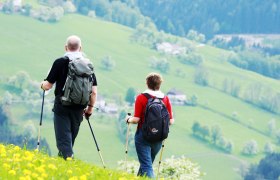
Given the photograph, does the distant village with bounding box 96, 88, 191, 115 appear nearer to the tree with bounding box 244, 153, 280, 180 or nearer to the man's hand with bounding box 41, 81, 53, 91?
the tree with bounding box 244, 153, 280, 180

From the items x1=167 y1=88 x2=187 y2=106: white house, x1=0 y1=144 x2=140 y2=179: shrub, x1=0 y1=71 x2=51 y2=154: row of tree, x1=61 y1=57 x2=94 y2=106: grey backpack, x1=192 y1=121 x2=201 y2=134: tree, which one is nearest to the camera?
x1=0 y1=144 x2=140 y2=179: shrub

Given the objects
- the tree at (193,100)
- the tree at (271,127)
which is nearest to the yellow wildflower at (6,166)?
the tree at (271,127)

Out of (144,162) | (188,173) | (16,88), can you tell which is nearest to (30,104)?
(16,88)

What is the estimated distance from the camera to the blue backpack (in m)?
11.1

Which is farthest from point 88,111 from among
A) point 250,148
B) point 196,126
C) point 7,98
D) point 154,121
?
point 7,98

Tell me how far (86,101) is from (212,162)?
14002 centimetres

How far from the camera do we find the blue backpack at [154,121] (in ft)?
36.6

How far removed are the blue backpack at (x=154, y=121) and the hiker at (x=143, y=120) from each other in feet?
0.29

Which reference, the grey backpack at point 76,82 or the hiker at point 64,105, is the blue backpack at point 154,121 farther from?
the grey backpack at point 76,82

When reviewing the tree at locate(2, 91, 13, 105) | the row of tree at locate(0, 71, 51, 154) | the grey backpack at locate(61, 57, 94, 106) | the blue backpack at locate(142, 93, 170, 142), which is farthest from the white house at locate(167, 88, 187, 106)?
the grey backpack at locate(61, 57, 94, 106)

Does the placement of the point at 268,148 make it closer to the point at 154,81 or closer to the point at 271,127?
the point at 271,127

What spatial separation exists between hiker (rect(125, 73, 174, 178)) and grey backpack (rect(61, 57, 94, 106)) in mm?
1007

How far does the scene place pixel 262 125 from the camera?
18475 cm

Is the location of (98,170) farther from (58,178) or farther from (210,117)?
(210,117)
